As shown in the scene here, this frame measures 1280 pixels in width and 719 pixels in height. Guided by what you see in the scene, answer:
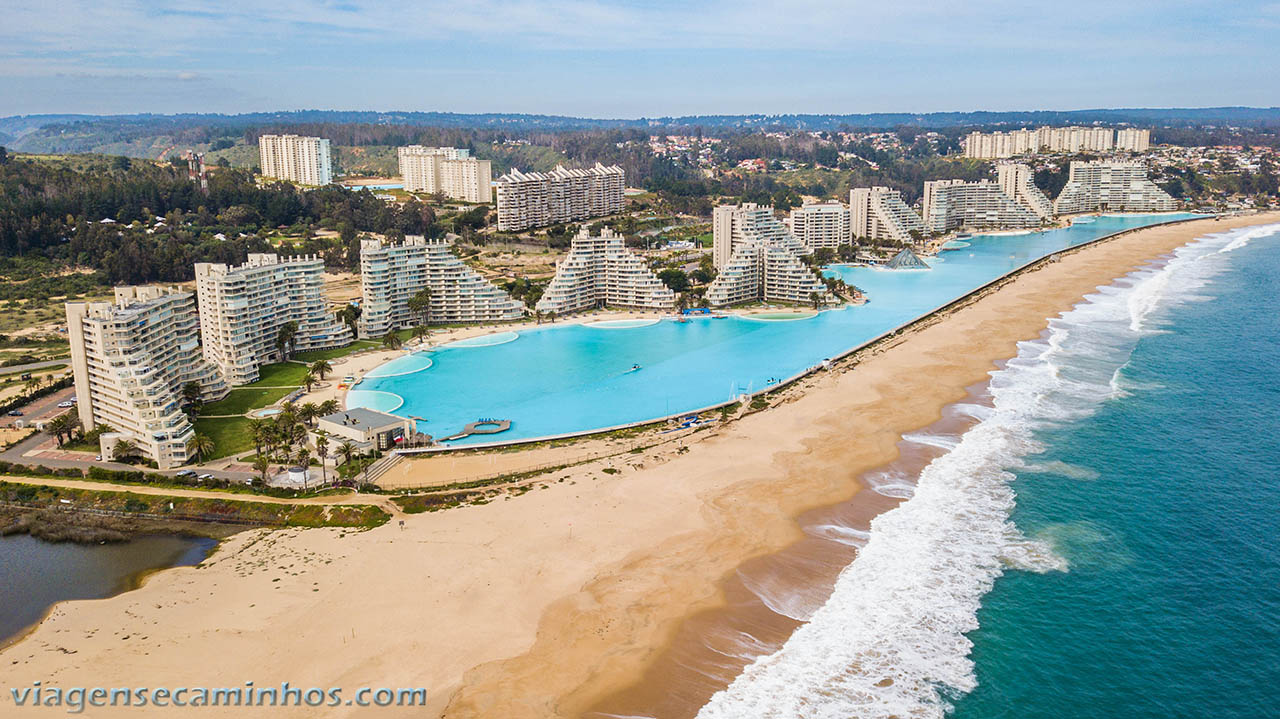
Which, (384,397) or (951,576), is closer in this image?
(951,576)

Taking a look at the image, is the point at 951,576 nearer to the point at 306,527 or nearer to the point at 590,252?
the point at 306,527

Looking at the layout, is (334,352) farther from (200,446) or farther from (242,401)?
(200,446)

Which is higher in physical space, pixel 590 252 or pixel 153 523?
pixel 590 252

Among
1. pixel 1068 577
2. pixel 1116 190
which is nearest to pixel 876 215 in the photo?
pixel 1116 190

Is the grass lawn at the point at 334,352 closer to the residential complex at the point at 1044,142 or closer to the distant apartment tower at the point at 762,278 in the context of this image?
the distant apartment tower at the point at 762,278

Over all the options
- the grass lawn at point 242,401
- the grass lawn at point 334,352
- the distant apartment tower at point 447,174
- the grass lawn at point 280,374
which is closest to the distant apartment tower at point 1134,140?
the distant apartment tower at point 447,174

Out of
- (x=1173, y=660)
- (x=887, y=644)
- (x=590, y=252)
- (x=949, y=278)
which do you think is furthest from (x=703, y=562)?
(x=949, y=278)
